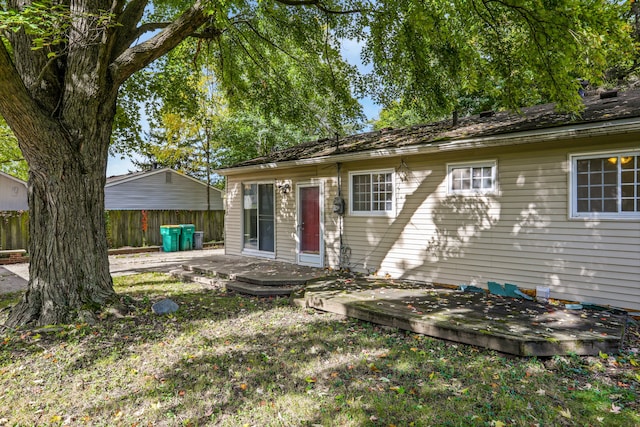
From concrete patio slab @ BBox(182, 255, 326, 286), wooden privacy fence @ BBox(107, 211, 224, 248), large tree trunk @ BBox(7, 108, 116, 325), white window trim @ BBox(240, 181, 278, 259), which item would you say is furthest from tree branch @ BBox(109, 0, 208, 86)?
wooden privacy fence @ BBox(107, 211, 224, 248)

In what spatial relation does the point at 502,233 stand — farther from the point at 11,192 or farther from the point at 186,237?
the point at 11,192

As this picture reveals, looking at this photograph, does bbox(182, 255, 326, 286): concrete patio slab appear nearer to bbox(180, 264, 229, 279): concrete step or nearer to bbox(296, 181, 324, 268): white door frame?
bbox(180, 264, 229, 279): concrete step

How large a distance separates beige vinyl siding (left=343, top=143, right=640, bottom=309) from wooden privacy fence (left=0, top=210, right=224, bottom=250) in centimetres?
1026

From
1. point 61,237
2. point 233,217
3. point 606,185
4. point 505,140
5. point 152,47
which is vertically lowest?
point 61,237

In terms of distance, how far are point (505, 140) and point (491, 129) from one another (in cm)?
59

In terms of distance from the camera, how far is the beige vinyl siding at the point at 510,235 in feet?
17.3

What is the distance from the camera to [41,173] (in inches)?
188

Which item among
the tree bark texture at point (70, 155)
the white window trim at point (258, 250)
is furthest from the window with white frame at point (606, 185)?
the white window trim at point (258, 250)

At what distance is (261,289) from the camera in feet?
22.4

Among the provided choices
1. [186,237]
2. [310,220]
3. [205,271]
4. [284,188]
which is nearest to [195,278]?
[205,271]

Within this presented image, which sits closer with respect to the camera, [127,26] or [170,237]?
[127,26]

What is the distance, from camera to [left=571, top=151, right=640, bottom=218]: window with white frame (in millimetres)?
5109

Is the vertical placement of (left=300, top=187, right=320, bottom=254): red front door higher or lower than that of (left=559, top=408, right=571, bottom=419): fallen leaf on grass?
higher

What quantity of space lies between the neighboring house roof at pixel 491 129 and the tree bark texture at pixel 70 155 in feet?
13.5
